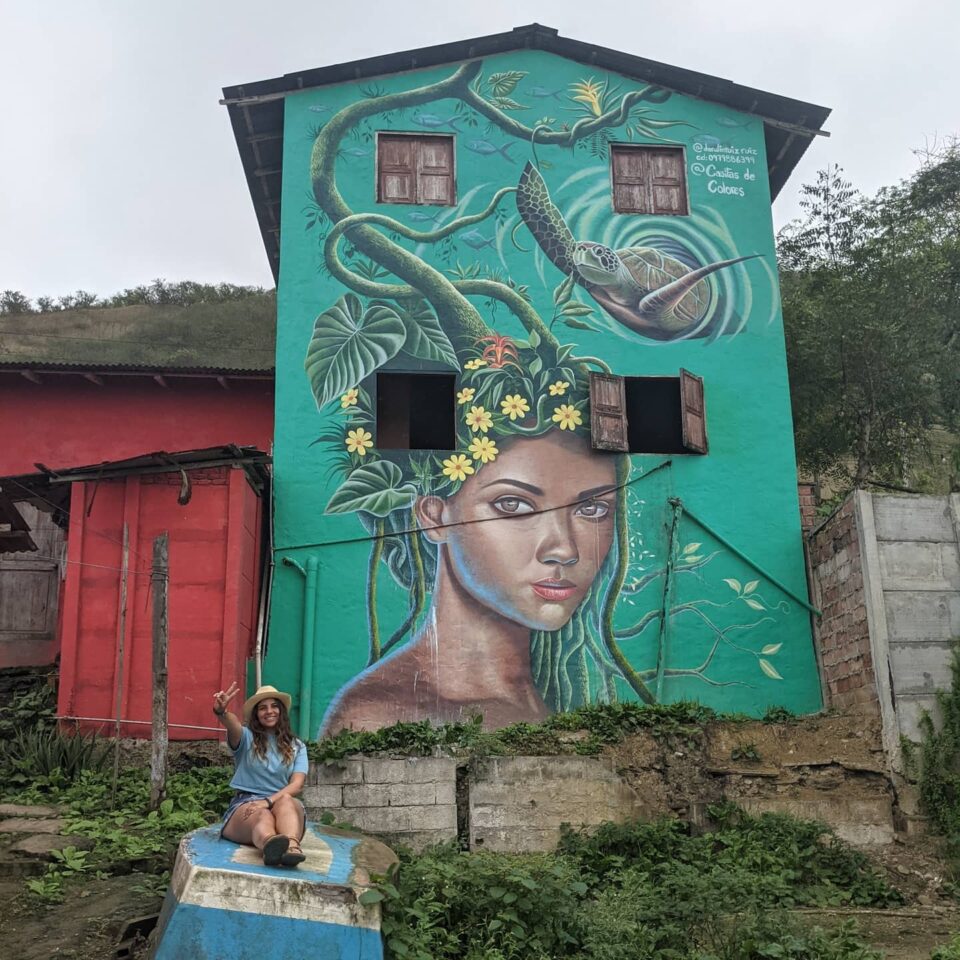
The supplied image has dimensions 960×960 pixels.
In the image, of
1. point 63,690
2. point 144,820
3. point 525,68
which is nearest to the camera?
point 144,820

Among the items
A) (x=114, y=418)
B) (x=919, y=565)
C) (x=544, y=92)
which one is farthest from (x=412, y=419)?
(x=919, y=565)

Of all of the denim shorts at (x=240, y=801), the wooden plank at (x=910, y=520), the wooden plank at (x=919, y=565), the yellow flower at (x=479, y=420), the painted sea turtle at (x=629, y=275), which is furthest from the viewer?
the painted sea turtle at (x=629, y=275)

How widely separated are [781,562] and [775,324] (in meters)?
3.31

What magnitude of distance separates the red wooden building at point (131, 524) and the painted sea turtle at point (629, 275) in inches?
181

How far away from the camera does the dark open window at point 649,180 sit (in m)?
15.5

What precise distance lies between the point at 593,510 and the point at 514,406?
5.44 feet

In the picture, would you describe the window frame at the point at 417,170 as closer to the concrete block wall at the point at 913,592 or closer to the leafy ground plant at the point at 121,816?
the concrete block wall at the point at 913,592

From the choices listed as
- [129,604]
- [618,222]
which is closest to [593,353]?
[618,222]

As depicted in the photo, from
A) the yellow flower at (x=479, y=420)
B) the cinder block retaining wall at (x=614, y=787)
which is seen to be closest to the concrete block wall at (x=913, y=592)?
the cinder block retaining wall at (x=614, y=787)

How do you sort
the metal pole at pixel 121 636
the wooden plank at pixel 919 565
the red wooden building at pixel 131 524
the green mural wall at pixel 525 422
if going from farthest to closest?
the green mural wall at pixel 525 422
the red wooden building at pixel 131 524
the wooden plank at pixel 919 565
the metal pole at pixel 121 636

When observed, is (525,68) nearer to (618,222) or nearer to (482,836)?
(618,222)

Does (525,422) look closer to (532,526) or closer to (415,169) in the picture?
(532,526)

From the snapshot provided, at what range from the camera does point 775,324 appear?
1519cm

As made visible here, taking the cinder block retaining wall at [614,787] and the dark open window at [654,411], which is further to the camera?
the dark open window at [654,411]
